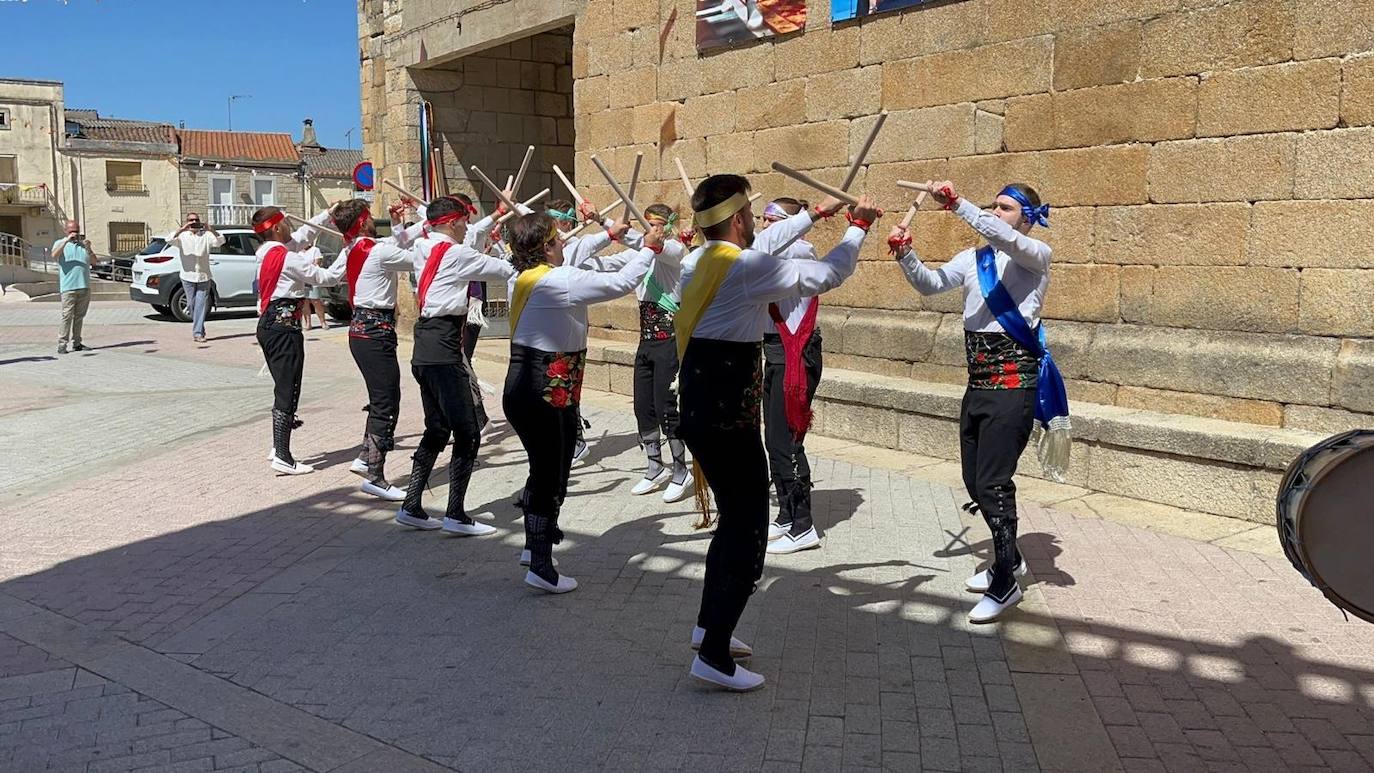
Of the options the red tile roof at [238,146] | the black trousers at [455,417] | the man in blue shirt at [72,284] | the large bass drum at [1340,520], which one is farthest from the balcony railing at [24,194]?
the large bass drum at [1340,520]

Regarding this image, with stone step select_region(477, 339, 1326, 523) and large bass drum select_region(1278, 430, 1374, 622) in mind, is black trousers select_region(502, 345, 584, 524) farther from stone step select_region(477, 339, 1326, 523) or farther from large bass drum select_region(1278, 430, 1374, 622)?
stone step select_region(477, 339, 1326, 523)

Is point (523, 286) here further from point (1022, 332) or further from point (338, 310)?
point (338, 310)

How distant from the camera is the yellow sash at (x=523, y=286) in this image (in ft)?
15.4

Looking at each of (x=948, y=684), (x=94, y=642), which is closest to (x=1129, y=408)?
(x=948, y=684)

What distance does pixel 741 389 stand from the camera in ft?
12.5

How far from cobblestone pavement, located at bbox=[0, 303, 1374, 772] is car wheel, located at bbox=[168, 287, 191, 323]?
12.9 m

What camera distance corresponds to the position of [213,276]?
19.6 meters

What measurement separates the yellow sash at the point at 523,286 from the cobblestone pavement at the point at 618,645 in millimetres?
1267

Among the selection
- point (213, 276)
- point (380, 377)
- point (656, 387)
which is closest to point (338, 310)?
point (213, 276)

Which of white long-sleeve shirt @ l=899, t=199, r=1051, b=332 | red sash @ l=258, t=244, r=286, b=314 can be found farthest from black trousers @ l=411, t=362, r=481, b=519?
white long-sleeve shirt @ l=899, t=199, r=1051, b=332

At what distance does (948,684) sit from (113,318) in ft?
64.8

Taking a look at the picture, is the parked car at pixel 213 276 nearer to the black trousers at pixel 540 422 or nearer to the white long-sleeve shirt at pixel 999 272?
the black trousers at pixel 540 422

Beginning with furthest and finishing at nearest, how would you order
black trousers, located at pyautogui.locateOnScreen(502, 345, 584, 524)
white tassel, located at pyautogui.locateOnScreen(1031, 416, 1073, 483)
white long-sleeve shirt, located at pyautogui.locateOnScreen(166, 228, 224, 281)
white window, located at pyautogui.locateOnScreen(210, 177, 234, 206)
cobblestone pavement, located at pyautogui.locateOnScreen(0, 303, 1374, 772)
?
white window, located at pyautogui.locateOnScreen(210, 177, 234, 206)
white long-sleeve shirt, located at pyautogui.locateOnScreen(166, 228, 224, 281)
black trousers, located at pyautogui.locateOnScreen(502, 345, 584, 524)
white tassel, located at pyautogui.locateOnScreen(1031, 416, 1073, 483)
cobblestone pavement, located at pyautogui.locateOnScreen(0, 303, 1374, 772)

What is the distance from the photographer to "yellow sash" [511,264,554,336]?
470 cm
